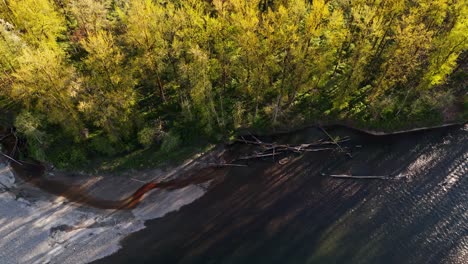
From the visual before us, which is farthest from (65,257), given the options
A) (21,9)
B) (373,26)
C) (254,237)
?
(373,26)

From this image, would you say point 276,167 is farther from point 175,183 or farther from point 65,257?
point 65,257

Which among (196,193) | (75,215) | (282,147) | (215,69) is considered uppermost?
(215,69)

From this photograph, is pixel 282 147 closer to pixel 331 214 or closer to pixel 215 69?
pixel 331 214

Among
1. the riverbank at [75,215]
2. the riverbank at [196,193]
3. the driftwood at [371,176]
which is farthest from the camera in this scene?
the driftwood at [371,176]

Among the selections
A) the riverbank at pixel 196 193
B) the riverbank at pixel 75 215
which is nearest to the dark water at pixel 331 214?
the riverbank at pixel 196 193

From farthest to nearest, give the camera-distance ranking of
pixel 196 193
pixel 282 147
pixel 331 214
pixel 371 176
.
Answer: pixel 282 147, pixel 371 176, pixel 196 193, pixel 331 214

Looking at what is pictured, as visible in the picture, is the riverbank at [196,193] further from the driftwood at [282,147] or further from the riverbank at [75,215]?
the driftwood at [282,147]

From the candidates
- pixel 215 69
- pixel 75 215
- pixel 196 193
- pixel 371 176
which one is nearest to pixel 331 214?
pixel 371 176
